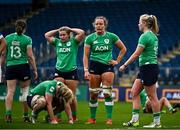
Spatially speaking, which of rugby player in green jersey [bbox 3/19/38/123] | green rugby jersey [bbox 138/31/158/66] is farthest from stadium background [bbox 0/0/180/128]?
green rugby jersey [bbox 138/31/158/66]

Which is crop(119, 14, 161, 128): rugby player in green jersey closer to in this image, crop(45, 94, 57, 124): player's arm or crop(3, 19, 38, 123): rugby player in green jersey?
crop(45, 94, 57, 124): player's arm

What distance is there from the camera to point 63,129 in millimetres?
11789

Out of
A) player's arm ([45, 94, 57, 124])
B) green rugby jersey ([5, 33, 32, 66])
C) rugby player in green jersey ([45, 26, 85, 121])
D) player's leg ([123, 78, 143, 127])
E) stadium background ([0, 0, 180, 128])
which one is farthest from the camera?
stadium background ([0, 0, 180, 128])

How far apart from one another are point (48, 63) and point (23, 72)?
18.6 meters

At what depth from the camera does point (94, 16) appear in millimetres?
36375

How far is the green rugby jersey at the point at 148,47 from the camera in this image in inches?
487

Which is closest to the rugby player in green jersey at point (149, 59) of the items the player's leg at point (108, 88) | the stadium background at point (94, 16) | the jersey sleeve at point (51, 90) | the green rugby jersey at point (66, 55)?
the player's leg at point (108, 88)

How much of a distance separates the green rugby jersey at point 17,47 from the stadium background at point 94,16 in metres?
14.0

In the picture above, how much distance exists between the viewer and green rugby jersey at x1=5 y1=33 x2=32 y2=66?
14062 mm

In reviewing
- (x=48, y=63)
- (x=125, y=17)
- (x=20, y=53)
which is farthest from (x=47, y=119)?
(x=125, y=17)

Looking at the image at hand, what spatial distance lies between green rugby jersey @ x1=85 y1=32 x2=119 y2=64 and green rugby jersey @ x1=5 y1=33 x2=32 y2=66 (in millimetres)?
1480

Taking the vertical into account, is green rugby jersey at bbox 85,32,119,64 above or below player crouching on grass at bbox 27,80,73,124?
above

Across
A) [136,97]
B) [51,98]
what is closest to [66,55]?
[51,98]

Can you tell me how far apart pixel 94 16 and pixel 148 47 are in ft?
78.9
